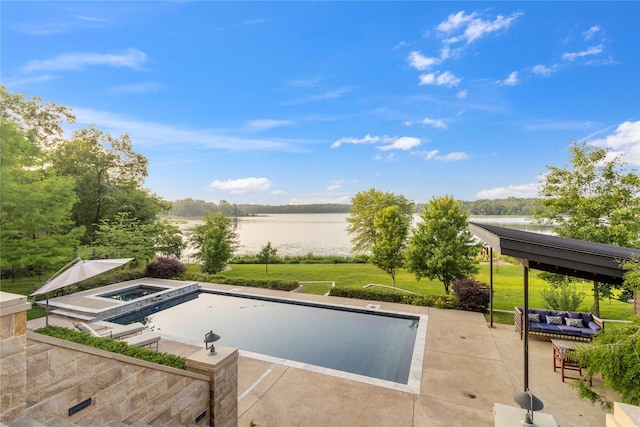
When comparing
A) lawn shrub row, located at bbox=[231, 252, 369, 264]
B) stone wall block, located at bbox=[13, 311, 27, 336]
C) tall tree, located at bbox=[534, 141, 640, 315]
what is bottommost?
lawn shrub row, located at bbox=[231, 252, 369, 264]

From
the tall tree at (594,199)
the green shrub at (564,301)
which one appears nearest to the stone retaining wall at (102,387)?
the green shrub at (564,301)

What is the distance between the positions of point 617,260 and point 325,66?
15644 mm

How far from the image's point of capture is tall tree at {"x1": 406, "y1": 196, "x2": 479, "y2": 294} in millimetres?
12617

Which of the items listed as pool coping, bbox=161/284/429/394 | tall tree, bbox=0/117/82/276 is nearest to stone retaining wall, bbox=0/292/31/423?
pool coping, bbox=161/284/429/394

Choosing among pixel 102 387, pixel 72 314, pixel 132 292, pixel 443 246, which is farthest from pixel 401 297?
pixel 132 292

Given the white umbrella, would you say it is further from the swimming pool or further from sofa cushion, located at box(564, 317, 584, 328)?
sofa cushion, located at box(564, 317, 584, 328)

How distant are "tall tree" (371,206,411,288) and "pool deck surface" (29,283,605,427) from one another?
7418 mm

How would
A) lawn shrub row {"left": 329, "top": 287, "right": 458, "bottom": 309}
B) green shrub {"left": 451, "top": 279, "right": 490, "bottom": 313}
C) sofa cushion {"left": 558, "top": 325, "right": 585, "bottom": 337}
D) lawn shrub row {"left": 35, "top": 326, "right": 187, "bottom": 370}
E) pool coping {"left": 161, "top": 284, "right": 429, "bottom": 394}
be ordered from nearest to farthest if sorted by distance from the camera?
lawn shrub row {"left": 35, "top": 326, "right": 187, "bottom": 370} → pool coping {"left": 161, "top": 284, "right": 429, "bottom": 394} → sofa cushion {"left": 558, "top": 325, "right": 585, "bottom": 337} → green shrub {"left": 451, "top": 279, "right": 490, "bottom": 313} → lawn shrub row {"left": 329, "top": 287, "right": 458, "bottom": 309}

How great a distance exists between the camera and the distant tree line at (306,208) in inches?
733

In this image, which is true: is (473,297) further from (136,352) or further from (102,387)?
Result: (102,387)

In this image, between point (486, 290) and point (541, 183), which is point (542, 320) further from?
point (541, 183)

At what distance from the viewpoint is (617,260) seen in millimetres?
4270

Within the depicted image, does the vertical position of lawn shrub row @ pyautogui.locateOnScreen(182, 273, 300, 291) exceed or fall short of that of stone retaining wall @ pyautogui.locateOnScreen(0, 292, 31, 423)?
it falls short

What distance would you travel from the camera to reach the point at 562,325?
8.24 m
